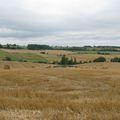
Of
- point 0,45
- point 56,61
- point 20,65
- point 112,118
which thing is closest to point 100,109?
point 112,118

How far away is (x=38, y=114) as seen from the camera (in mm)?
10156

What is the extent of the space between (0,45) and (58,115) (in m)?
160

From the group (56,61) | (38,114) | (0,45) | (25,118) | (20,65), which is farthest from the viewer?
(0,45)

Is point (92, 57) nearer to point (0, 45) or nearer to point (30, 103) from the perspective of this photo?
point (0, 45)

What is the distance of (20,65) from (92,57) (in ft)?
141

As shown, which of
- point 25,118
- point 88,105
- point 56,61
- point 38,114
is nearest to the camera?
point 25,118

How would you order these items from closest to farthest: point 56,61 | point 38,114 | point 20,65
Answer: point 38,114
point 20,65
point 56,61

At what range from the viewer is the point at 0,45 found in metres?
168

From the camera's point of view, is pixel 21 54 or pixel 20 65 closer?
pixel 20 65

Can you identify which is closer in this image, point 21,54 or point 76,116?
point 76,116

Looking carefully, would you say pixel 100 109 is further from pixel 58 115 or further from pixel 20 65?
pixel 20 65

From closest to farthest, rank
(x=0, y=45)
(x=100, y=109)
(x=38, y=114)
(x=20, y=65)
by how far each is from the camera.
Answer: (x=38, y=114)
(x=100, y=109)
(x=20, y=65)
(x=0, y=45)

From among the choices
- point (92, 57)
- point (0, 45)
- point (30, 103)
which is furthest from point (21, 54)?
point (30, 103)

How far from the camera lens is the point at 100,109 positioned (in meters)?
11.2
